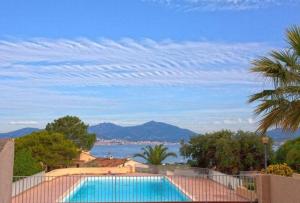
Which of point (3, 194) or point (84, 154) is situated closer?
point (3, 194)

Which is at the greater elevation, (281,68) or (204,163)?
(281,68)

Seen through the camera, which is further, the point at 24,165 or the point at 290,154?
the point at 24,165

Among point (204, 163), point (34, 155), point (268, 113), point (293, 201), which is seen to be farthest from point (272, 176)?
point (34, 155)

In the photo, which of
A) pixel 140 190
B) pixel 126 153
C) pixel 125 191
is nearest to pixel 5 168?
pixel 125 191

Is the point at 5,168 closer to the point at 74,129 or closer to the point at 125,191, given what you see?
the point at 125,191

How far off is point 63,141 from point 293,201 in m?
24.8

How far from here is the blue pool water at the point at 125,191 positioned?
2161cm

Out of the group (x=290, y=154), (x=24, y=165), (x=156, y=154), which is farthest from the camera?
(x=156, y=154)

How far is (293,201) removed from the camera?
40.3 ft

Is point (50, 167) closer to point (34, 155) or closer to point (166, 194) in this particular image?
point (34, 155)

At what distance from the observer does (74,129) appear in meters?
52.3

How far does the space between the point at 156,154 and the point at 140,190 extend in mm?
13269

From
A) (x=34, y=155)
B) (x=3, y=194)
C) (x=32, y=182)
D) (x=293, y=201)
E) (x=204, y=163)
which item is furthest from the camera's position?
(x=34, y=155)

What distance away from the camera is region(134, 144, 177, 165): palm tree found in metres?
39.4
